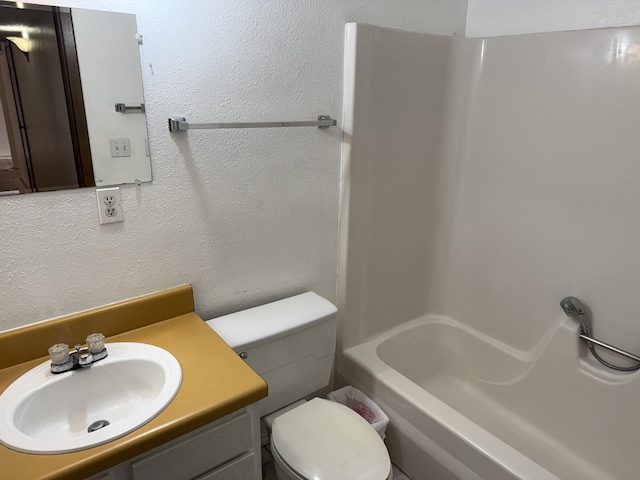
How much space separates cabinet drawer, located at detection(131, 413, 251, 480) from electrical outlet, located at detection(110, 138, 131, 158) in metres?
0.77

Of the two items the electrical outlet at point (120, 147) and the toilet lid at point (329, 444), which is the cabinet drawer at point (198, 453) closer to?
the toilet lid at point (329, 444)

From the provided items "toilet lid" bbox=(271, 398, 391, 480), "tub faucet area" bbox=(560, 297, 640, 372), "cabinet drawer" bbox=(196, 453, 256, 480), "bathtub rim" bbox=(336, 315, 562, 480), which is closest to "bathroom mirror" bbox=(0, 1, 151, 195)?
"cabinet drawer" bbox=(196, 453, 256, 480)

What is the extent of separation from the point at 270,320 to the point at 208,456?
51 centimetres

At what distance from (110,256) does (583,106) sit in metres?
1.72

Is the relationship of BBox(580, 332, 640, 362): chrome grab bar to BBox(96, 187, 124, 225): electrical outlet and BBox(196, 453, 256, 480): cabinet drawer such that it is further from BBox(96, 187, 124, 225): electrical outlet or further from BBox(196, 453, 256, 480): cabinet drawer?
BBox(96, 187, 124, 225): electrical outlet

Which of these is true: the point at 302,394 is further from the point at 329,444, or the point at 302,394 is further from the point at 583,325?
the point at 583,325

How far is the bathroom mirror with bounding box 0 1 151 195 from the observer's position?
104cm

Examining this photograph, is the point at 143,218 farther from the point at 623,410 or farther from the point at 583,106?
the point at 623,410

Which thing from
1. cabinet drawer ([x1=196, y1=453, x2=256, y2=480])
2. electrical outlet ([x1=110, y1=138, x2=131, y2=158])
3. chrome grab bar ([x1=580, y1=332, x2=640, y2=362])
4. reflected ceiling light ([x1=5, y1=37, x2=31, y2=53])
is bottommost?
cabinet drawer ([x1=196, y1=453, x2=256, y2=480])

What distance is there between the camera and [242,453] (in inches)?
46.4

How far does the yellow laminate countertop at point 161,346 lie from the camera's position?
891mm

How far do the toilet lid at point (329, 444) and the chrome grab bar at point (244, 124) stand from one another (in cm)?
99

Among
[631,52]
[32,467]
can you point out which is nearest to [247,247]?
[32,467]

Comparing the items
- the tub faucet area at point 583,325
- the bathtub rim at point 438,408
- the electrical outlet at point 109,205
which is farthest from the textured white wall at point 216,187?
the tub faucet area at point 583,325
